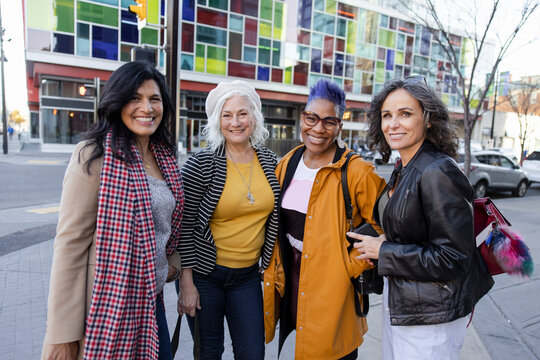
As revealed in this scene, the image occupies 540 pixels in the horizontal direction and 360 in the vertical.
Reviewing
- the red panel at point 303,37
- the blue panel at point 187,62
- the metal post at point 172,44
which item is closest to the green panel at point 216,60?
the blue panel at point 187,62

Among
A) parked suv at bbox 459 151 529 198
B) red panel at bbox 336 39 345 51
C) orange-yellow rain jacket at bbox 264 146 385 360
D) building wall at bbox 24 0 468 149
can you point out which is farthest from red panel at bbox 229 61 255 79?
orange-yellow rain jacket at bbox 264 146 385 360

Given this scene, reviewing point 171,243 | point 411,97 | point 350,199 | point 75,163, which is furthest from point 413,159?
point 75,163

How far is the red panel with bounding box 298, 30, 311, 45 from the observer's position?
2743cm

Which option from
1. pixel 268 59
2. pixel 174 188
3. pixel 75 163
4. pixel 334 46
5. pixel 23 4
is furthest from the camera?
pixel 334 46

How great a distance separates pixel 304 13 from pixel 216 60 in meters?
8.22

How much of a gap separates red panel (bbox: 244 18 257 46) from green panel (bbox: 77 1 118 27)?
328 inches

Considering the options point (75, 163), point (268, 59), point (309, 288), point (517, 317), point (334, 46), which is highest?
point (334, 46)

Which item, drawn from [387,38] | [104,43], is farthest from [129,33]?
[387,38]

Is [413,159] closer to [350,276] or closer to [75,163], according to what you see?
[350,276]

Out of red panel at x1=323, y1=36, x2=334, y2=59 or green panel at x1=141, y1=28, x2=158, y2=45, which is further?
red panel at x1=323, y1=36, x2=334, y2=59

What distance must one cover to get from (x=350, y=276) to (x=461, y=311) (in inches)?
24.7

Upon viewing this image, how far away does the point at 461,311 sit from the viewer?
5.36 feet

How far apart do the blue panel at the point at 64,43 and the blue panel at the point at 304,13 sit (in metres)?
15.5

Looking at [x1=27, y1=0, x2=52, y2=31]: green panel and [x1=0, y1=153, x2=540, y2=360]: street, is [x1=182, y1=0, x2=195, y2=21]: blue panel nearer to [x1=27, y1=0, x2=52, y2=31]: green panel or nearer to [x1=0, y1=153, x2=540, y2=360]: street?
[x1=27, y1=0, x2=52, y2=31]: green panel
